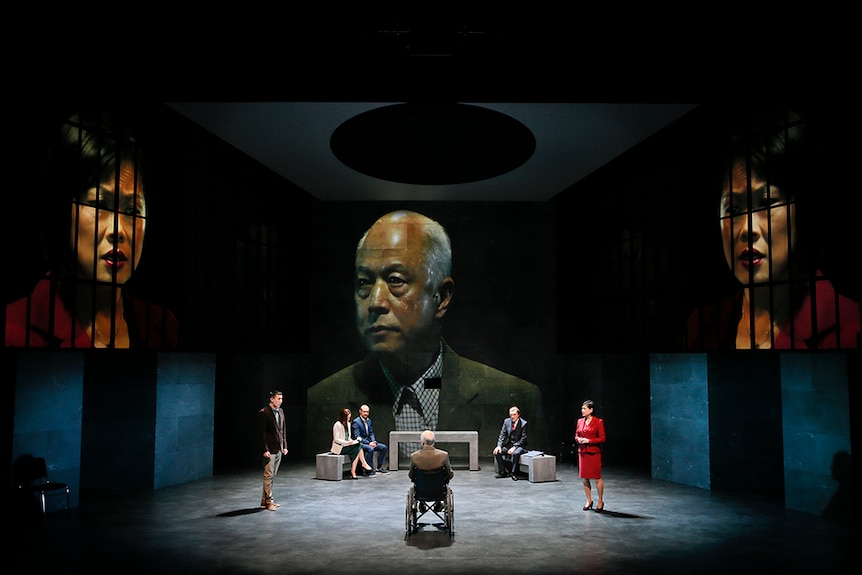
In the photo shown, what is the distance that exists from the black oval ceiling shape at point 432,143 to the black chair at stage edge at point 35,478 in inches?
286

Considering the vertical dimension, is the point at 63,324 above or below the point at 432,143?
below

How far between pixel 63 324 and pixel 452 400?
8.87 metres

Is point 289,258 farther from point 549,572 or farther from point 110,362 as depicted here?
point 549,572

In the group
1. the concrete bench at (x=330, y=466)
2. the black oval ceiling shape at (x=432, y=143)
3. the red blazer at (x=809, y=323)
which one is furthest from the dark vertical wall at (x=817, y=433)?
the concrete bench at (x=330, y=466)

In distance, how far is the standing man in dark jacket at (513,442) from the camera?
1338 centimetres

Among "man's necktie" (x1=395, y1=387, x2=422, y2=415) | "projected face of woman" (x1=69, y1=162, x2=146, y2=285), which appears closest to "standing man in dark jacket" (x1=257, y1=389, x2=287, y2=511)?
"projected face of woman" (x1=69, y1=162, x2=146, y2=285)

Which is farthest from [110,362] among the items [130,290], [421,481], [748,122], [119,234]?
[748,122]

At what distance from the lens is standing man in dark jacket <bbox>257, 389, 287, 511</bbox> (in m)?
10.2

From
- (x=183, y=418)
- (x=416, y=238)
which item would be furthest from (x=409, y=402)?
(x=183, y=418)

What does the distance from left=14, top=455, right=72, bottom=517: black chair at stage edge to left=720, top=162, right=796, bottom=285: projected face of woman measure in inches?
452

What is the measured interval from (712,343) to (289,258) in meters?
9.77

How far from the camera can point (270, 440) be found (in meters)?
10.3

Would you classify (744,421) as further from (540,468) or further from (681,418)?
(540,468)

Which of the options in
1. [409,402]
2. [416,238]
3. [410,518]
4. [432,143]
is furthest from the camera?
[416,238]
